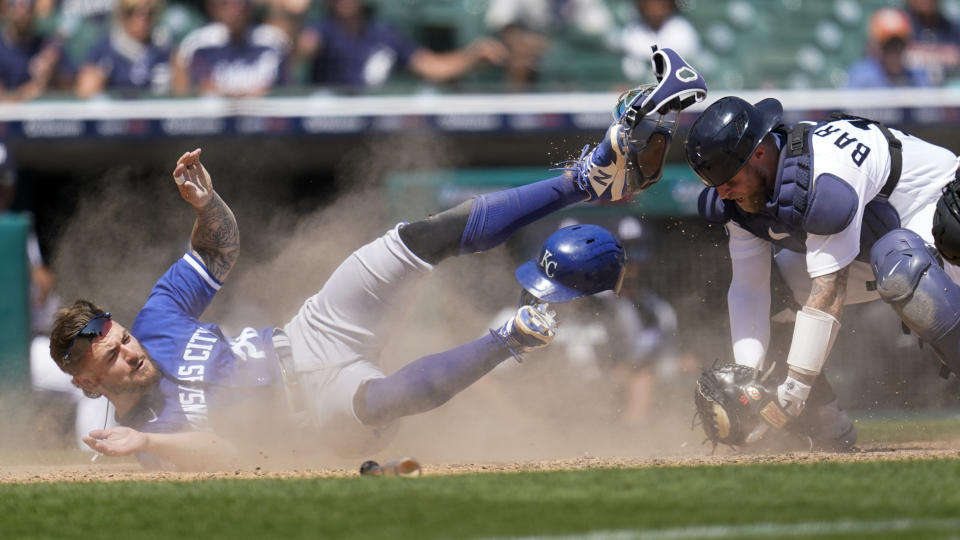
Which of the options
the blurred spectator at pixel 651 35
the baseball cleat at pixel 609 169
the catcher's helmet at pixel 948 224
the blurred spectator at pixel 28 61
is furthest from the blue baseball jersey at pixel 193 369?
the blurred spectator at pixel 651 35

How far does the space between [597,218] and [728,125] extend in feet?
10.6

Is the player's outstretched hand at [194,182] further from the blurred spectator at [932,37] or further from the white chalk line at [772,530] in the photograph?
the blurred spectator at [932,37]

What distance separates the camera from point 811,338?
5195 mm

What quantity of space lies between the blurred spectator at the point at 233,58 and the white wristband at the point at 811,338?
489 centimetres

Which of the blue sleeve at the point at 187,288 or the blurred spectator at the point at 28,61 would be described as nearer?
the blue sleeve at the point at 187,288

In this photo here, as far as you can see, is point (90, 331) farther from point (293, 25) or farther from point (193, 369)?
point (293, 25)

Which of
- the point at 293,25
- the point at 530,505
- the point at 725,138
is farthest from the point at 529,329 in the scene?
the point at 293,25

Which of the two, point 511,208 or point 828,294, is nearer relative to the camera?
point 828,294

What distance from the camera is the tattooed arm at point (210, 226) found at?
582 centimetres

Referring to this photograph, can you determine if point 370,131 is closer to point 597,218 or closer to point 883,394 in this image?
point 597,218

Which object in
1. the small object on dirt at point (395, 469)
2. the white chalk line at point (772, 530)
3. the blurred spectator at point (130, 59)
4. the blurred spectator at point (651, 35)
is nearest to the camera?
the white chalk line at point (772, 530)

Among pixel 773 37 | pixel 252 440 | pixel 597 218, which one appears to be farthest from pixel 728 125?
pixel 773 37

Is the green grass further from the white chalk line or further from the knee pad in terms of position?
the knee pad

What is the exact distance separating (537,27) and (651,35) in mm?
909
